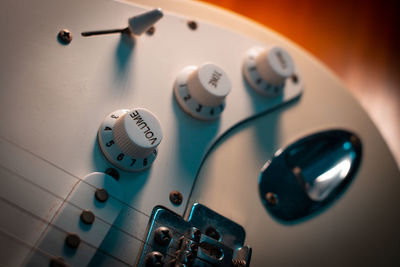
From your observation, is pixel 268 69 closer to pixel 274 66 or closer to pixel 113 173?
pixel 274 66

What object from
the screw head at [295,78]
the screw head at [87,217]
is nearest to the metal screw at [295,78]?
the screw head at [295,78]

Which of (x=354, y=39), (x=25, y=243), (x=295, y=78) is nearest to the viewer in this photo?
(x=25, y=243)

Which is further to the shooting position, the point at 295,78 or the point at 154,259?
the point at 295,78

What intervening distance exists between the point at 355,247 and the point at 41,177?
0.41m

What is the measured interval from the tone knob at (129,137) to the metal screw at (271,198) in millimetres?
183

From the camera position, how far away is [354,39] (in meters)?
0.73

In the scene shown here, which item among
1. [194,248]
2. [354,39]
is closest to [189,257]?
[194,248]

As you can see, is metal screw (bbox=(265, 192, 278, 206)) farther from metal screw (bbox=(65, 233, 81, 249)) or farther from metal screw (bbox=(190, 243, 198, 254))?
metal screw (bbox=(65, 233, 81, 249))

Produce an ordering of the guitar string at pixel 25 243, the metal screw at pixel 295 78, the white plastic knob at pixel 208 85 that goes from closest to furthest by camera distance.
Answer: the guitar string at pixel 25 243 < the white plastic knob at pixel 208 85 < the metal screw at pixel 295 78

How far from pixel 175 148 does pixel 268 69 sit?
0.62 ft

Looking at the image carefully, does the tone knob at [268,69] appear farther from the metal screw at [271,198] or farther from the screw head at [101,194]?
the screw head at [101,194]

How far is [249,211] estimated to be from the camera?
0.40 m

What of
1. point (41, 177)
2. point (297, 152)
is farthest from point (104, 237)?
point (297, 152)

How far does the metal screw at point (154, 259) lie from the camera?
30 centimetres
